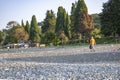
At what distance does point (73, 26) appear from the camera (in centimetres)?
7869

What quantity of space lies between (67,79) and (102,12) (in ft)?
183

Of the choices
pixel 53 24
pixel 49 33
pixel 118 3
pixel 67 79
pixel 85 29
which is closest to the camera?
pixel 67 79

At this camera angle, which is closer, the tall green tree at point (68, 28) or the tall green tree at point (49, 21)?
the tall green tree at point (68, 28)

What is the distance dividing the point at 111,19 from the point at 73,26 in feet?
52.3

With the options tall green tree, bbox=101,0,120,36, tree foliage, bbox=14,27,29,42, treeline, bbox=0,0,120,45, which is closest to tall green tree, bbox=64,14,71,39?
treeline, bbox=0,0,120,45

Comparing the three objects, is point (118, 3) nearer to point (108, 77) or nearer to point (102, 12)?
point (102, 12)

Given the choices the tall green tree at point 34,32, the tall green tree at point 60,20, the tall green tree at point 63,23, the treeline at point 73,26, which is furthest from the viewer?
the tall green tree at point 34,32

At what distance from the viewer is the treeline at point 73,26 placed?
63.9m

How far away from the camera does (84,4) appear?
253 feet

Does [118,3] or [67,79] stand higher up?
[118,3]

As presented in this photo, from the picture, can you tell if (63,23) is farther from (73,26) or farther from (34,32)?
(34,32)

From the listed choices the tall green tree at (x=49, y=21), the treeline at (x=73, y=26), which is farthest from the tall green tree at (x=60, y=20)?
the tall green tree at (x=49, y=21)

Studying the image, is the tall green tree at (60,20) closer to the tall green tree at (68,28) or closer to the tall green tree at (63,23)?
the tall green tree at (63,23)

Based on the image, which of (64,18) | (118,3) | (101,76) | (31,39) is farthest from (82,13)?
(101,76)
